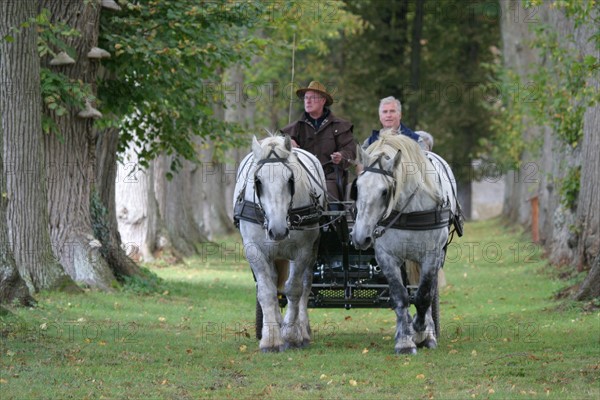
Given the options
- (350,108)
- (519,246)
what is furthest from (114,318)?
(350,108)

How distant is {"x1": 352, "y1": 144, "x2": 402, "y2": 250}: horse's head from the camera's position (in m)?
10.4

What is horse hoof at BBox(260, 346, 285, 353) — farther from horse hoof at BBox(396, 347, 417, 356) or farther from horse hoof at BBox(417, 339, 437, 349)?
horse hoof at BBox(417, 339, 437, 349)

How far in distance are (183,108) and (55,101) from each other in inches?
137

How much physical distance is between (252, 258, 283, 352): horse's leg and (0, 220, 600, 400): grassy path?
0.18 m

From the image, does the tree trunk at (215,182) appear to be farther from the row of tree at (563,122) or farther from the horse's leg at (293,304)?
the horse's leg at (293,304)

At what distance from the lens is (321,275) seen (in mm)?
12141

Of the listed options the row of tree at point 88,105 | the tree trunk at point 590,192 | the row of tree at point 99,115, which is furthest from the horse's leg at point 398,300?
the tree trunk at point 590,192

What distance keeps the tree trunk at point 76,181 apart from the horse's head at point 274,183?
20.8 ft

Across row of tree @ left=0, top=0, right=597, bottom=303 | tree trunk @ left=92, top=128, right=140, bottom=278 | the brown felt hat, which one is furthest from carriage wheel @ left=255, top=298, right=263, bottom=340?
tree trunk @ left=92, top=128, right=140, bottom=278

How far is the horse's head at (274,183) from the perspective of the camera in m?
10.7

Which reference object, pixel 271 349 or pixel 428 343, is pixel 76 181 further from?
pixel 428 343

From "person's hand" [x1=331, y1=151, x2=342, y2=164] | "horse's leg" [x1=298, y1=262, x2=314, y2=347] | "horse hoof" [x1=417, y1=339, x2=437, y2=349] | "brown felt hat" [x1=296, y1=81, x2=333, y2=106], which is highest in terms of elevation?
"brown felt hat" [x1=296, y1=81, x2=333, y2=106]

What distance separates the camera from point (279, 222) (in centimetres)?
1066

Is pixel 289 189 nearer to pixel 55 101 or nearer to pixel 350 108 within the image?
pixel 55 101
